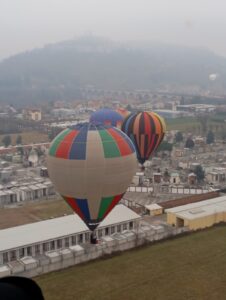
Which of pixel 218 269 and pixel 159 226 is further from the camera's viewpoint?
pixel 159 226

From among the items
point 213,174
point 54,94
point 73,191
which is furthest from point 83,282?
point 54,94

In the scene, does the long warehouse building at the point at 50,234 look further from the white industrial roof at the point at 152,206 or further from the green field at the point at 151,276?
the white industrial roof at the point at 152,206

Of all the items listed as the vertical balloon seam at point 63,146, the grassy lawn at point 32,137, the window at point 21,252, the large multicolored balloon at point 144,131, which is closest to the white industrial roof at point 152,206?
the large multicolored balloon at point 144,131

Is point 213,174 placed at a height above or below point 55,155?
below

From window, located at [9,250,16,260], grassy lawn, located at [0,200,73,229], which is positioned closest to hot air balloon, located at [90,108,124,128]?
grassy lawn, located at [0,200,73,229]

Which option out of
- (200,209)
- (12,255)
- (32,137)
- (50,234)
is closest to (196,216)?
(200,209)

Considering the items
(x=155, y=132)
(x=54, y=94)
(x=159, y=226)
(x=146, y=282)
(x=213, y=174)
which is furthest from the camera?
(x=54, y=94)

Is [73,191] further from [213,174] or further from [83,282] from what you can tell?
[213,174]
